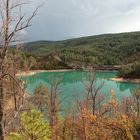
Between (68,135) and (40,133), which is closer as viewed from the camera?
(40,133)

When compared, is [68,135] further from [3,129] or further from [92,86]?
[3,129]

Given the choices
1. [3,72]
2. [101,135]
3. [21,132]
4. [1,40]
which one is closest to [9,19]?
[1,40]

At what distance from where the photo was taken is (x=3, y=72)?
10875 mm

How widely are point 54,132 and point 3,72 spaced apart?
83.6 feet

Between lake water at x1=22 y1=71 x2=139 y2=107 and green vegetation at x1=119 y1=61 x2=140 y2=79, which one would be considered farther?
green vegetation at x1=119 y1=61 x2=140 y2=79

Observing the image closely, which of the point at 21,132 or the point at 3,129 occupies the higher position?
the point at 3,129

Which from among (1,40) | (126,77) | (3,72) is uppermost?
(1,40)

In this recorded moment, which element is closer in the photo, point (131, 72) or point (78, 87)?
point (78, 87)

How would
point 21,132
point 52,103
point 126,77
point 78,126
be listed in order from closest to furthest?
point 21,132 < point 78,126 < point 52,103 < point 126,77

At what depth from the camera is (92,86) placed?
37938 millimetres

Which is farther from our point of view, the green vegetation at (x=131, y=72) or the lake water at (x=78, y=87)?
the green vegetation at (x=131, y=72)

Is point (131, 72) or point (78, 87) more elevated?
point (131, 72)

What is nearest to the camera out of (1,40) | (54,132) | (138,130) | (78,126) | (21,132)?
(1,40)

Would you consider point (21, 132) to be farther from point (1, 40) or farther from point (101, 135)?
point (1, 40)
